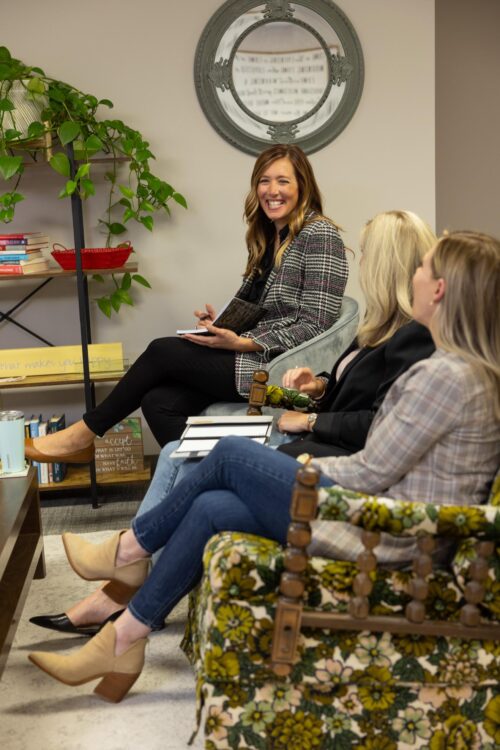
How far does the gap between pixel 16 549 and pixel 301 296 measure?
1380 millimetres

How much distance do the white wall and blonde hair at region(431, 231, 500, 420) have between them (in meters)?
2.52

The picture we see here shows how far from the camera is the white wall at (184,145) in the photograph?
404 cm

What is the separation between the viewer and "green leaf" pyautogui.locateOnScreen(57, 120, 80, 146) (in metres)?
3.50

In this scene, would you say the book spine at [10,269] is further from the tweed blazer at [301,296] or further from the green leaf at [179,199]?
the tweed blazer at [301,296]

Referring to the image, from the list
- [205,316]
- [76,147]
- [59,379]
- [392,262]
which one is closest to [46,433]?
[59,379]

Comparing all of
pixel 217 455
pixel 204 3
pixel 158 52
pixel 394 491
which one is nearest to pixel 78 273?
pixel 158 52

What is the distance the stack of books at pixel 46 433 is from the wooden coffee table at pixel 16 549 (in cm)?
83

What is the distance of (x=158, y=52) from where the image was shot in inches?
161

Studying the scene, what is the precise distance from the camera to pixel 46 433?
3902 millimetres

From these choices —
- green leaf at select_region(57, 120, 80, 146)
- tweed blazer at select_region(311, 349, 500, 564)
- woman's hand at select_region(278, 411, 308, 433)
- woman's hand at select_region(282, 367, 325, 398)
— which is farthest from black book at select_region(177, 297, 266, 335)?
tweed blazer at select_region(311, 349, 500, 564)

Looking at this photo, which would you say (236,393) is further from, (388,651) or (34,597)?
(388,651)

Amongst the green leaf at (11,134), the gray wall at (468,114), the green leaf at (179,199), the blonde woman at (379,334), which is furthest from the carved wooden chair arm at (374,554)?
the gray wall at (468,114)

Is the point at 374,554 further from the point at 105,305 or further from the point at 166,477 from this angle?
the point at 105,305

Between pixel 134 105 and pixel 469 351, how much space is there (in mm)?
2764
